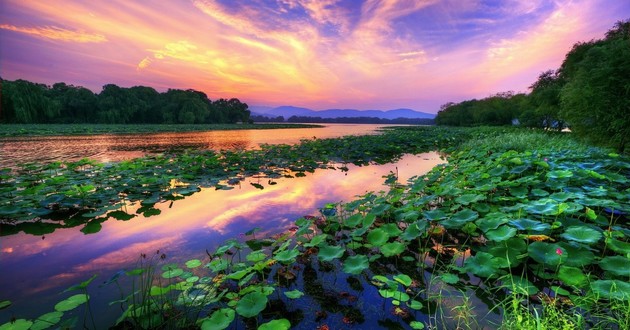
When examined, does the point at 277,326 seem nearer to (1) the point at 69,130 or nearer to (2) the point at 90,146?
(2) the point at 90,146

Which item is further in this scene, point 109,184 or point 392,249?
point 109,184

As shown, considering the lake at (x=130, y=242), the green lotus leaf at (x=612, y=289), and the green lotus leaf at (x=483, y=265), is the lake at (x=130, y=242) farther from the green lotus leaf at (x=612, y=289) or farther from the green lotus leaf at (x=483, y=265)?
the green lotus leaf at (x=612, y=289)

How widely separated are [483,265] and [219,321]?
281 cm

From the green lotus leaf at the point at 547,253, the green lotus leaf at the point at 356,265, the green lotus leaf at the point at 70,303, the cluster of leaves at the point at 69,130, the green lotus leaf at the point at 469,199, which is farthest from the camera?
the cluster of leaves at the point at 69,130

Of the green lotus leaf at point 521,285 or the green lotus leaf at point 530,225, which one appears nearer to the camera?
the green lotus leaf at point 521,285

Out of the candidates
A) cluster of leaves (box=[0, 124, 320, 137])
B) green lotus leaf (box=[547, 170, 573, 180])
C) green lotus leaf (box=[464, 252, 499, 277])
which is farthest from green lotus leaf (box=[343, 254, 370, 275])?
cluster of leaves (box=[0, 124, 320, 137])

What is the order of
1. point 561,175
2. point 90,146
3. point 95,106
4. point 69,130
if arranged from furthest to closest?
point 95,106, point 69,130, point 90,146, point 561,175

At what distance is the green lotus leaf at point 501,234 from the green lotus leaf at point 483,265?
0.94 feet

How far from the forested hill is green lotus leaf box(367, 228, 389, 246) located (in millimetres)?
61732

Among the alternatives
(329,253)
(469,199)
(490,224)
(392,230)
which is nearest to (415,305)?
(329,253)

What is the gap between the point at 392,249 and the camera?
3504 mm

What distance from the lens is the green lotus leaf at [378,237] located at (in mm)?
3598

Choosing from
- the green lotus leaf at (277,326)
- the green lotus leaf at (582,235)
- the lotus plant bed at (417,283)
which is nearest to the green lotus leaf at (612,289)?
the lotus plant bed at (417,283)

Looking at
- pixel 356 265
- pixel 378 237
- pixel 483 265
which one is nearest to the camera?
pixel 483 265
